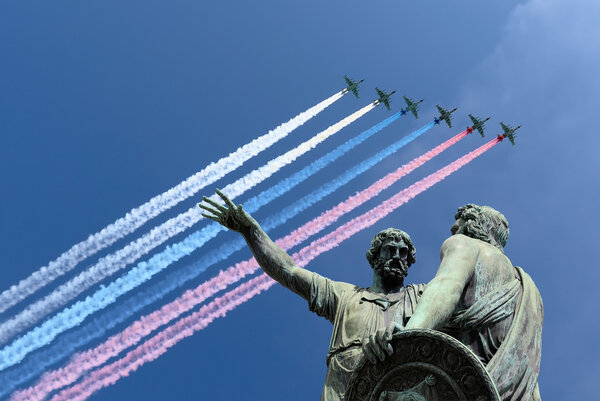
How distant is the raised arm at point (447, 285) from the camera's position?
11008mm

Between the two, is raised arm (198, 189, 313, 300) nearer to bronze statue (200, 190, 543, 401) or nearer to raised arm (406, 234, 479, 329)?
A: bronze statue (200, 190, 543, 401)

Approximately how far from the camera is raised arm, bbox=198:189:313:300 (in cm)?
1556

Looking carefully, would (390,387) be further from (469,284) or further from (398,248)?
(398,248)

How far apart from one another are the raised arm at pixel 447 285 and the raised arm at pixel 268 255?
375 centimetres

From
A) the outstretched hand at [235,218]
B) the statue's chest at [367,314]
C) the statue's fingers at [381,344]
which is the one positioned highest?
the outstretched hand at [235,218]

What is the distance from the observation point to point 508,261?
1291 cm

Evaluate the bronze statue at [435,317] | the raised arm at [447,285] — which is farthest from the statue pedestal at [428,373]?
the raised arm at [447,285]

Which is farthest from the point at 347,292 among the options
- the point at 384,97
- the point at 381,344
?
the point at 384,97

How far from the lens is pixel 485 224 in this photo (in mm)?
13461

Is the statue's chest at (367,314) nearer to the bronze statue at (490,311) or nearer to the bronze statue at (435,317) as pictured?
the bronze statue at (435,317)

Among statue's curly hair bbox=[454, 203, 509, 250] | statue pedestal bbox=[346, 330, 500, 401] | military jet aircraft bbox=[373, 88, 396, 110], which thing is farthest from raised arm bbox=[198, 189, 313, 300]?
military jet aircraft bbox=[373, 88, 396, 110]

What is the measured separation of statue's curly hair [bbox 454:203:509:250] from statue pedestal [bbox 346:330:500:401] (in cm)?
321

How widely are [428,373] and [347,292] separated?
181 inches

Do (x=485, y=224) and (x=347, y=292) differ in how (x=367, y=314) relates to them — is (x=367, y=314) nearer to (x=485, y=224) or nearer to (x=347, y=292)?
(x=347, y=292)
